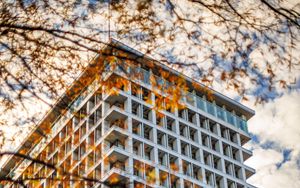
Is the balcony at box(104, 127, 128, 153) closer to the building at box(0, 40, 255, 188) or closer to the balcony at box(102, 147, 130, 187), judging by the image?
the building at box(0, 40, 255, 188)

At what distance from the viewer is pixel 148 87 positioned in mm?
66438

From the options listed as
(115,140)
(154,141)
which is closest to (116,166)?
(115,140)

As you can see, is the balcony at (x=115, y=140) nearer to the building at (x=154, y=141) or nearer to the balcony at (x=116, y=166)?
the building at (x=154, y=141)

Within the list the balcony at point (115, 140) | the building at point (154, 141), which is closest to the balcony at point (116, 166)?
the building at point (154, 141)

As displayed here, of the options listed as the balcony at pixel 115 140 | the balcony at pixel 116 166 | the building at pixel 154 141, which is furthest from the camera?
the balcony at pixel 115 140

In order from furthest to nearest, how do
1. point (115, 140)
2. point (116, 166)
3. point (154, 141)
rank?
1. point (154, 141)
2. point (115, 140)
3. point (116, 166)

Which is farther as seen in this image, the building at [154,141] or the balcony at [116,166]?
the building at [154,141]

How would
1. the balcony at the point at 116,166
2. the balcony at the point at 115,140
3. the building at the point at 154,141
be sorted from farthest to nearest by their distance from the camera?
the balcony at the point at 115,140
the building at the point at 154,141
the balcony at the point at 116,166

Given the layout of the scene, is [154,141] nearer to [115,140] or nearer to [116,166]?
[115,140]

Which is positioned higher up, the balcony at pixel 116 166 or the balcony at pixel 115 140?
the balcony at pixel 115 140

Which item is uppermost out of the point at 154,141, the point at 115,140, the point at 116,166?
the point at 154,141

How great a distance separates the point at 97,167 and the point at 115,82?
151 feet

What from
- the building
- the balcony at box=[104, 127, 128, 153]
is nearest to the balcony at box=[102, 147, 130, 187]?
the building

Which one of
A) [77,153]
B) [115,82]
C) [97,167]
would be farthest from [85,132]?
[115,82]
